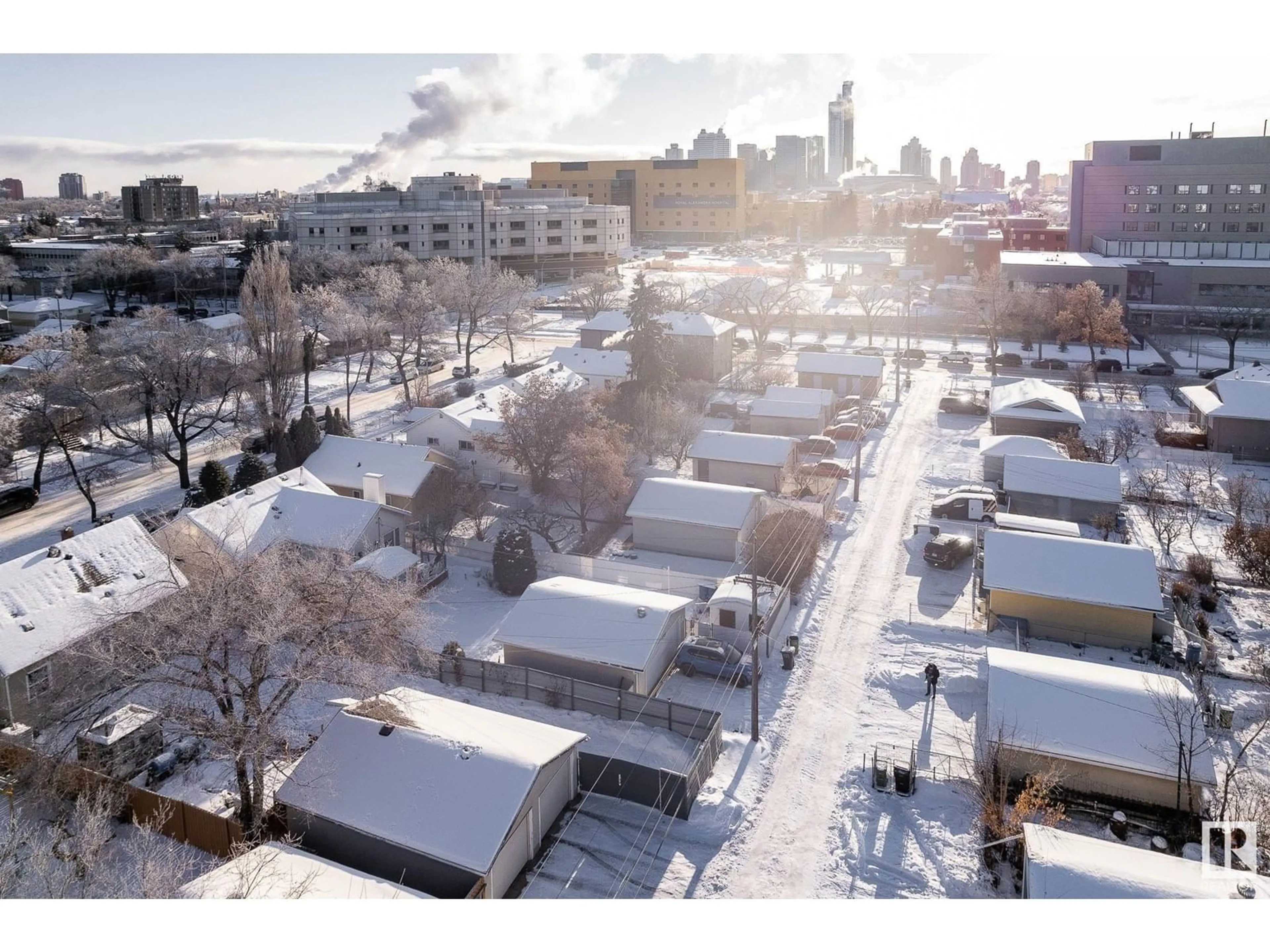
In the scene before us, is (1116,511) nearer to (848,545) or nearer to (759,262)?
A: (848,545)

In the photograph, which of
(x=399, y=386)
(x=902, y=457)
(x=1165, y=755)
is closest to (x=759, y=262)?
(x=399, y=386)

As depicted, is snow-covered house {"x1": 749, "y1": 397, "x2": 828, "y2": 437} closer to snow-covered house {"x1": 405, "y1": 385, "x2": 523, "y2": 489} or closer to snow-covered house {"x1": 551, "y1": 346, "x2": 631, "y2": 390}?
snow-covered house {"x1": 551, "y1": 346, "x2": 631, "y2": 390}

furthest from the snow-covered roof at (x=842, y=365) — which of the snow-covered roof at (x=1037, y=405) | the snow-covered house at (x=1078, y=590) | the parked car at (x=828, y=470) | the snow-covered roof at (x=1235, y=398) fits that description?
the snow-covered house at (x=1078, y=590)

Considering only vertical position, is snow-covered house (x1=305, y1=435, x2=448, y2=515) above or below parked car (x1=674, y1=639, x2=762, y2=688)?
above

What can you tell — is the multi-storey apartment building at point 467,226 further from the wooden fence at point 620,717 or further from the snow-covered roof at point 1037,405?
the wooden fence at point 620,717

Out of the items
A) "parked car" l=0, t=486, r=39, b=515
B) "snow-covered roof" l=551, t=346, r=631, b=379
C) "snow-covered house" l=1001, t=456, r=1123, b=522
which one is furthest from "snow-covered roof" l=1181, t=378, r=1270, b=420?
"parked car" l=0, t=486, r=39, b=515
